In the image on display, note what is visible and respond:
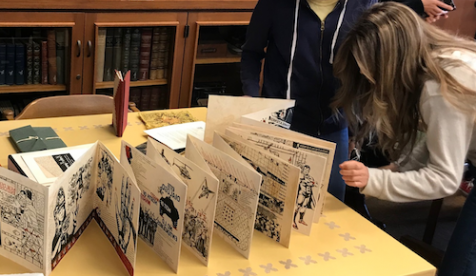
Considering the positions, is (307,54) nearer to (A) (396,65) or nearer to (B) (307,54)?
(B) (307,54)

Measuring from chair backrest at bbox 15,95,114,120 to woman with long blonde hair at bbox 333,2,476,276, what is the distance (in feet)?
3.39

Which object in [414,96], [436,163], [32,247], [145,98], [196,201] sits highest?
[414,96]

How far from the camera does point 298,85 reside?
1741 mm

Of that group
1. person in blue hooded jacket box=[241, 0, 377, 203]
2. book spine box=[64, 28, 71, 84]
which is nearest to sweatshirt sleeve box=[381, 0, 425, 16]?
person in blue hooded jacket box=[241, 0, 377, 203]

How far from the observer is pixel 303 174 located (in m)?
1.22

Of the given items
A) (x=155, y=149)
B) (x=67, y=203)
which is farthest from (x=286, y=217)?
(x=67, y=203)

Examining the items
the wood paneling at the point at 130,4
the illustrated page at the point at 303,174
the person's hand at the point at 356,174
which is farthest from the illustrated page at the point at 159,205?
the wood paneling at the point at 130,4

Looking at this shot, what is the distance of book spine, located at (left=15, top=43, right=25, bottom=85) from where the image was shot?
2535 mm

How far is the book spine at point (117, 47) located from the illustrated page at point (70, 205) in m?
1.70

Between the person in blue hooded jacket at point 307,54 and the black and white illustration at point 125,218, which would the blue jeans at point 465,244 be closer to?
the person in blue hooded jacket at point 307,54

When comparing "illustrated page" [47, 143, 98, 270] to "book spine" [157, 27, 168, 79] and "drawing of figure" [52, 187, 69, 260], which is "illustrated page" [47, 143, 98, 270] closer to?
"drawing of figure" [52, 187, 69, 260]

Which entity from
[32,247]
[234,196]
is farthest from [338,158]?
[32,247]

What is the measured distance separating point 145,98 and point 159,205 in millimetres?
1992

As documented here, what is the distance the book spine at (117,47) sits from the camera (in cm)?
272
